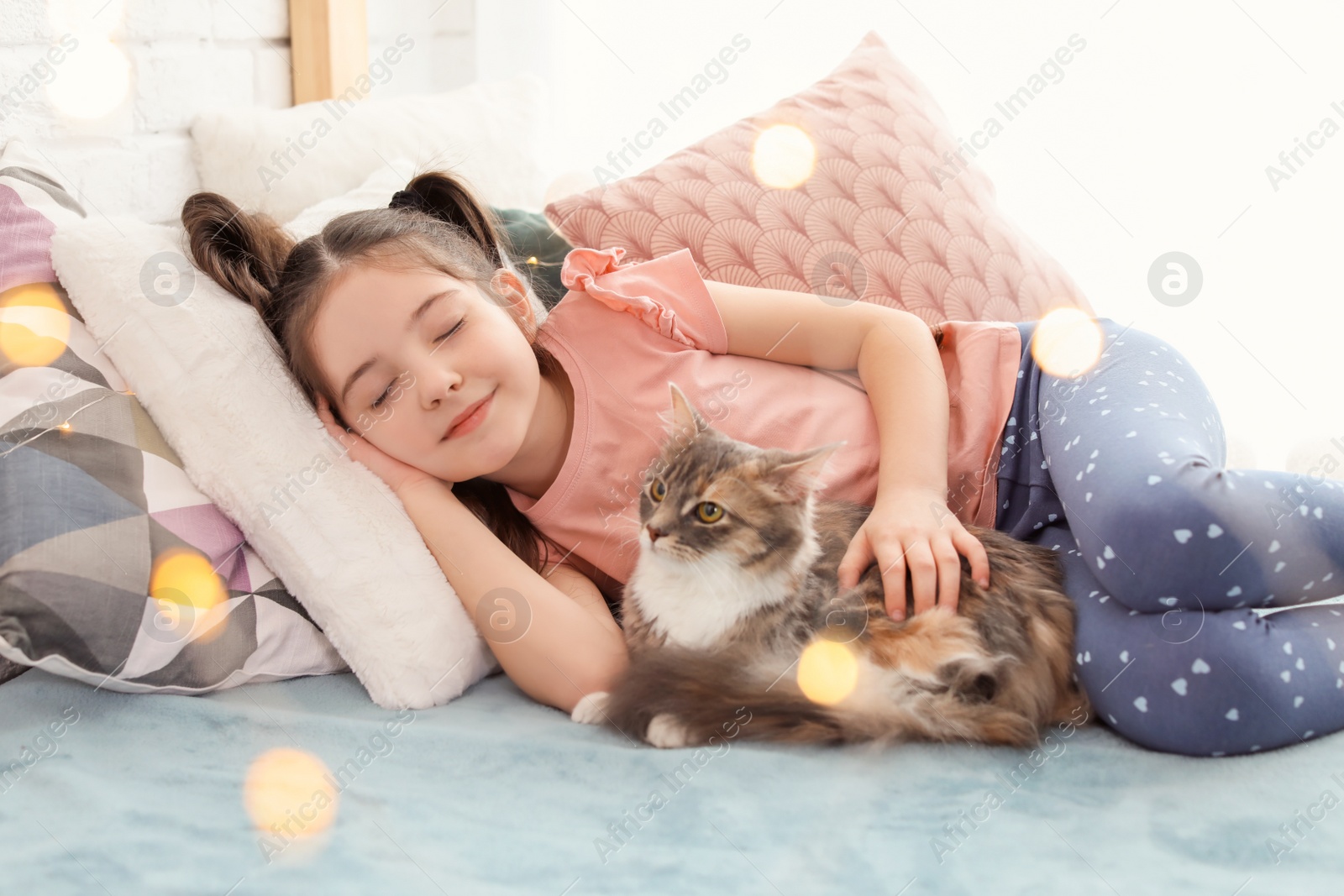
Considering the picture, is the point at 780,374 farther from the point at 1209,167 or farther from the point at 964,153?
the point at 1209,167

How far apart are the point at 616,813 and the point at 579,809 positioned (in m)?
0.04

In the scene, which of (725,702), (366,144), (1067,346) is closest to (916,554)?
→ (725,702)

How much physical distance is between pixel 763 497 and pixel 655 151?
1878 mm

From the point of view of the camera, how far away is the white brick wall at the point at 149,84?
1550 millimetres

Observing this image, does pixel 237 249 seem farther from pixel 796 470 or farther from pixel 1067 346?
pixel 1067 346

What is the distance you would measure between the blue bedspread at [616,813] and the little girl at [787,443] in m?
0.12

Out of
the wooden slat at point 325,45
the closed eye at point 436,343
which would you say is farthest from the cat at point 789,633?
the wooden slat at point 325,45

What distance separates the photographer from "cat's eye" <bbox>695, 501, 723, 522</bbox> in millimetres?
1137

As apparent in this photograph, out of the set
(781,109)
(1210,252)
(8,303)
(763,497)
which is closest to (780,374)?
(763,497)

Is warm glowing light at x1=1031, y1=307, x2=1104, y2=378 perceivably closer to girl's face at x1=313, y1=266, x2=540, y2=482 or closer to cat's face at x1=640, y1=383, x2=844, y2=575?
cat's face at x1=640, y1=383, x2=844, y2=575

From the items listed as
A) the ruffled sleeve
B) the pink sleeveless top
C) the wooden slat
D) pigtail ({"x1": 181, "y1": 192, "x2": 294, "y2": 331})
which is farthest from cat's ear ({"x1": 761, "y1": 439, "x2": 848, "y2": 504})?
the wooden slat

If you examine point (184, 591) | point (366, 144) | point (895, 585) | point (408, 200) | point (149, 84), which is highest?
point (895, 585)

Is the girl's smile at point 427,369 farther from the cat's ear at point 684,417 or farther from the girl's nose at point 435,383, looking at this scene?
the cat's ear at point 684,417

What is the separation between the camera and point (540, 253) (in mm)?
1832
